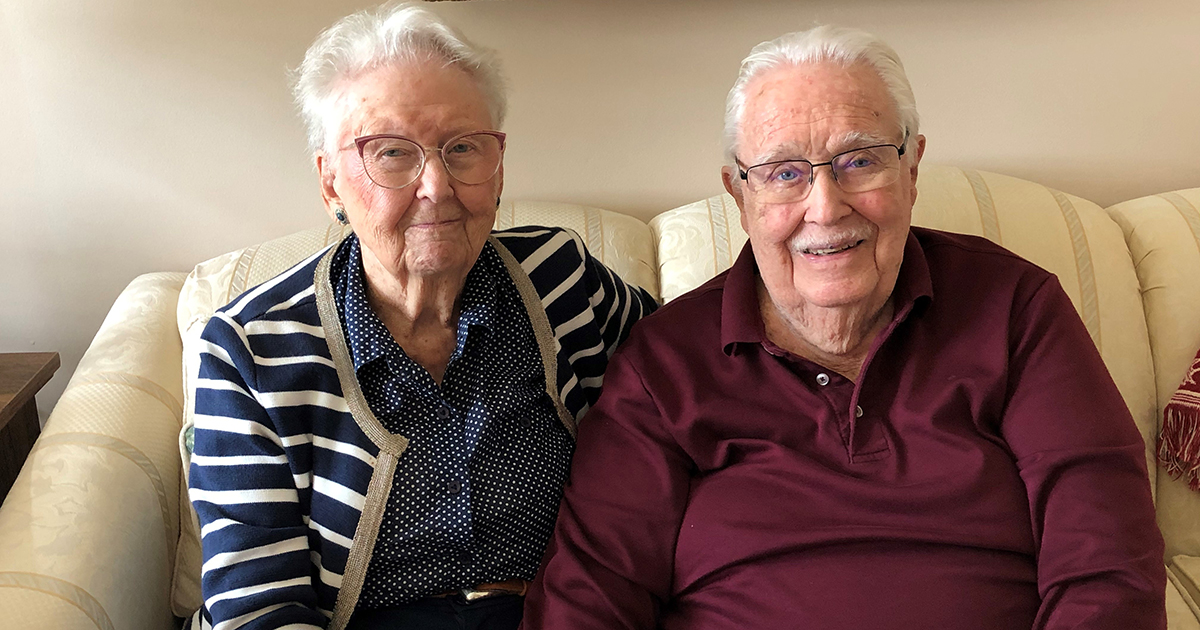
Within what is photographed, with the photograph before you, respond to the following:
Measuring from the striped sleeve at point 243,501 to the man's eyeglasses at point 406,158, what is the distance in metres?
0.30

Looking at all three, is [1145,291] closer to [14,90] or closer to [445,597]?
[445,597]

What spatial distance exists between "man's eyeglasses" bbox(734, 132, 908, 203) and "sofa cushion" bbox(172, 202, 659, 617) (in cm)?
62

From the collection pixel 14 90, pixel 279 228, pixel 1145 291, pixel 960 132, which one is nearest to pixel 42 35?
pixel 14 90

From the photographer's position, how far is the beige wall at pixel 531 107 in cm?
200

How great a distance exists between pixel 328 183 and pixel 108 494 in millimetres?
642

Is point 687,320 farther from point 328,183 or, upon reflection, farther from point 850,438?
point 328,183

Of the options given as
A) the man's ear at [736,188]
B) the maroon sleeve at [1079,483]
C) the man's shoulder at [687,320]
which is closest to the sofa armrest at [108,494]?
the man's shoulder at [687,320]

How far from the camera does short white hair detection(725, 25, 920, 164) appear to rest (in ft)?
4.43

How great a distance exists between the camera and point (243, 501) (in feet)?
4.19

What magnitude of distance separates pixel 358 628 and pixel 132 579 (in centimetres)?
40

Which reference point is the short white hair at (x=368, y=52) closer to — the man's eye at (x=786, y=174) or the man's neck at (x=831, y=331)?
the man's eye at (x=786, y=174)

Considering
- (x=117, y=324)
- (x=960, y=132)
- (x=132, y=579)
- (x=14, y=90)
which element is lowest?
(x=132, y=579)

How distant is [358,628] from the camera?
4.50 ft

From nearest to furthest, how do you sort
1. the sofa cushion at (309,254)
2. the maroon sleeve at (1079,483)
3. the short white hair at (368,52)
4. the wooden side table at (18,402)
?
the maroon sleeve at (1079,483)
the short white hair at (368,52)
the wooden side table at (18,402)
the sofa cushion at (309,254)
